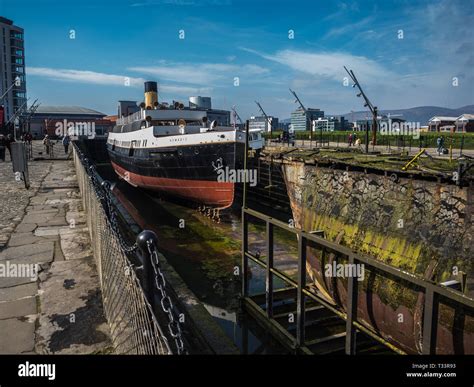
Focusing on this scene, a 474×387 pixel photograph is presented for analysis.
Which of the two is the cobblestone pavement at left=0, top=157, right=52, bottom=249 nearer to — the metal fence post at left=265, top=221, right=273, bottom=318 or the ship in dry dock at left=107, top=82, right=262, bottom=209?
the ship in dry dock at left=107, top=82, right=262, bottom=209

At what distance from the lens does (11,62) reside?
3735 inches

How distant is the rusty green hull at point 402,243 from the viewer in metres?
6.79

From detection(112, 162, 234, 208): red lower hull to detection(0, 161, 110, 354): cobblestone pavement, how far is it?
773 cm

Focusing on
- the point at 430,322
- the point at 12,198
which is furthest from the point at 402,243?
the point at 12,198

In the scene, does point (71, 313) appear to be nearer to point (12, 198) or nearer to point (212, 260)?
point (212, 260)

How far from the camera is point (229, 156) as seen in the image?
17406 millimetres

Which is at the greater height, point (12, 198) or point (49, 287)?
point (12, 198)

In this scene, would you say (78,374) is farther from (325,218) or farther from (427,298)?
(325,218)

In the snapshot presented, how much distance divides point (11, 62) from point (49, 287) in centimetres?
10851

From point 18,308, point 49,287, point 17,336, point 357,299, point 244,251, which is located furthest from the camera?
point 244,251

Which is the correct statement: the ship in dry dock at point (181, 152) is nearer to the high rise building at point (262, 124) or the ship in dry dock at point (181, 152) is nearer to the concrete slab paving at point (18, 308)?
the high rise building at point (262, 124)

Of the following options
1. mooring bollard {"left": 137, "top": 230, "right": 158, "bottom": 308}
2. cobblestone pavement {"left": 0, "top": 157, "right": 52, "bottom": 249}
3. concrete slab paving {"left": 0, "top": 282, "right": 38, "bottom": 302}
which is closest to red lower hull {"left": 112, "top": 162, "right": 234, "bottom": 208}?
cobblestone pavement {"left": 0, "top": 157, "right": 52, "bottom": 249}

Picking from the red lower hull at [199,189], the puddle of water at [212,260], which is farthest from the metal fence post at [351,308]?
the red lower hull at [199,189]

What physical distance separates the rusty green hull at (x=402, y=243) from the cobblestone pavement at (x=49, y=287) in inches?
192
